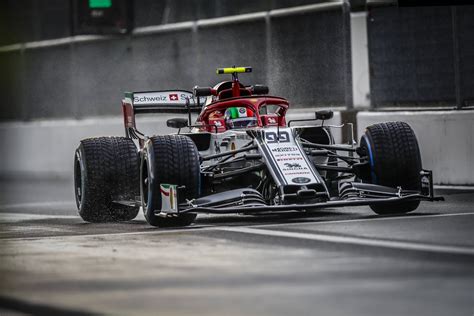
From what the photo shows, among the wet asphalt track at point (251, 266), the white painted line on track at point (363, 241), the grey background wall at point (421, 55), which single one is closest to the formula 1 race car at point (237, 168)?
the wet asphalt track at point (251, 266)

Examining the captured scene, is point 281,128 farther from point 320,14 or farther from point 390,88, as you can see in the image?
point 320,14

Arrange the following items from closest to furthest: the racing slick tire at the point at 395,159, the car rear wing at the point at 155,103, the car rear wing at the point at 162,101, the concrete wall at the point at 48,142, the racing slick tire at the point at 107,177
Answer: the racing slick tire at the point at 395,159 → the racing slick tire at the point at 107,177 → the car rear wing at the point at 155,103 → the car rear wing at the point at 162,101 → the concrete wall at the point at 48,142

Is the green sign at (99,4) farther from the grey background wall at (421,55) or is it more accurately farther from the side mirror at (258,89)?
the side mirror at (258,89)

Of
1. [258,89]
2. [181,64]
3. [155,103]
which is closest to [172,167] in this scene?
[258,89]

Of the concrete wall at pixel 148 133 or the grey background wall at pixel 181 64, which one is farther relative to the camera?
the grey background wall at pixel 181 64

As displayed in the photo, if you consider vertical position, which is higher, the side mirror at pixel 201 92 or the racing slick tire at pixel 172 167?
the side mirror at pixel 201 92

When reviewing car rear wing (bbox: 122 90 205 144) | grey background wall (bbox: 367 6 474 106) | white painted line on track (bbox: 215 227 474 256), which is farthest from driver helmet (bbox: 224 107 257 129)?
grey background wall (bbox: 367 6 474 106)

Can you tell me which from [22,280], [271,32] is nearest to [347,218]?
[22,280]

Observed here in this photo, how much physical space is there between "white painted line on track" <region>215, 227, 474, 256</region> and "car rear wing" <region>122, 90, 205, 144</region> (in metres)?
3.30

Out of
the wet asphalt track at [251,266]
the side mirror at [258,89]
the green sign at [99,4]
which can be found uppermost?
the green sign at [99,4]

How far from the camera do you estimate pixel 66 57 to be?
28734mm

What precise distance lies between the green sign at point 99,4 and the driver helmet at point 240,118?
9303 millimetres

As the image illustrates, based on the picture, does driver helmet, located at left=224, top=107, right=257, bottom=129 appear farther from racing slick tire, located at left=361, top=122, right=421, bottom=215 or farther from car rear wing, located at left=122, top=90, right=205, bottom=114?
racing slick tire, located at left=361, top=122, right=421, bottom=215

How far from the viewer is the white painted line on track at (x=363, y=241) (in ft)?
33.2
